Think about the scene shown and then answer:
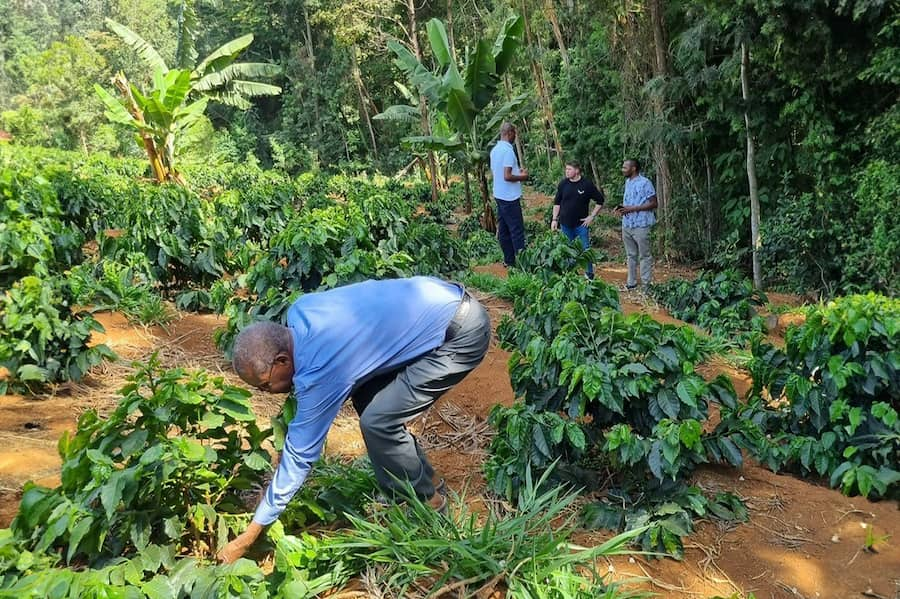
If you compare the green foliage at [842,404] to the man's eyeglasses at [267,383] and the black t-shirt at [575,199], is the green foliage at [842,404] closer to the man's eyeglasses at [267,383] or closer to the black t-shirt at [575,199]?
the man's eyeglasses at [267,383]

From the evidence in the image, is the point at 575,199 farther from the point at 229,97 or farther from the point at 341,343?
the point at 229,97

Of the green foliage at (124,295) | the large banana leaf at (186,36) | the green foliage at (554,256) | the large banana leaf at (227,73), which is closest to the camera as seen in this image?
the green foliage at (124,295)

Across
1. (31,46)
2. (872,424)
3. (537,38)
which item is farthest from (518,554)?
(31,46)

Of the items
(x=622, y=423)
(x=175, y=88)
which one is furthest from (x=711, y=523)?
(x=175, y=88)

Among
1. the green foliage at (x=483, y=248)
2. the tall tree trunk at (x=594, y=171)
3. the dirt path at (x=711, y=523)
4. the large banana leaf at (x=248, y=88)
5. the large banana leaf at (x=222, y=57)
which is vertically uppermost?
the large banana leaf at (x=222, y=57)

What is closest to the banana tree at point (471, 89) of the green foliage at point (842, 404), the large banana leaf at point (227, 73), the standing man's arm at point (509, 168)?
the standing man's arm at point (509, 168)

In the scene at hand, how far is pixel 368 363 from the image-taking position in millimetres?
2771

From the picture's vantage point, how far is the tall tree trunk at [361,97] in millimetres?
25431

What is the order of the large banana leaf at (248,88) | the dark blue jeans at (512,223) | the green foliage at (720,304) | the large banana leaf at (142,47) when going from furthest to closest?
the large banana leaf at (248,88)
the large banana leaf at (142,47)
the dark blue jeans at (512,223)
the green foliage at (720,304)

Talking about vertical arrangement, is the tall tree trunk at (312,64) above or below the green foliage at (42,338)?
above

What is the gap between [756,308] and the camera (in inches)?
299

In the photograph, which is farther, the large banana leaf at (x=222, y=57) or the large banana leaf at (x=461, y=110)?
the large banana leaf at (x=222, y=57)

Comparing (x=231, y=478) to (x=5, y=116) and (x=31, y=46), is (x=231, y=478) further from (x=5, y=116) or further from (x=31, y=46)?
(x=31, y=46)

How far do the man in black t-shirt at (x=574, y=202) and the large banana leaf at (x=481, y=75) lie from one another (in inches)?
133
